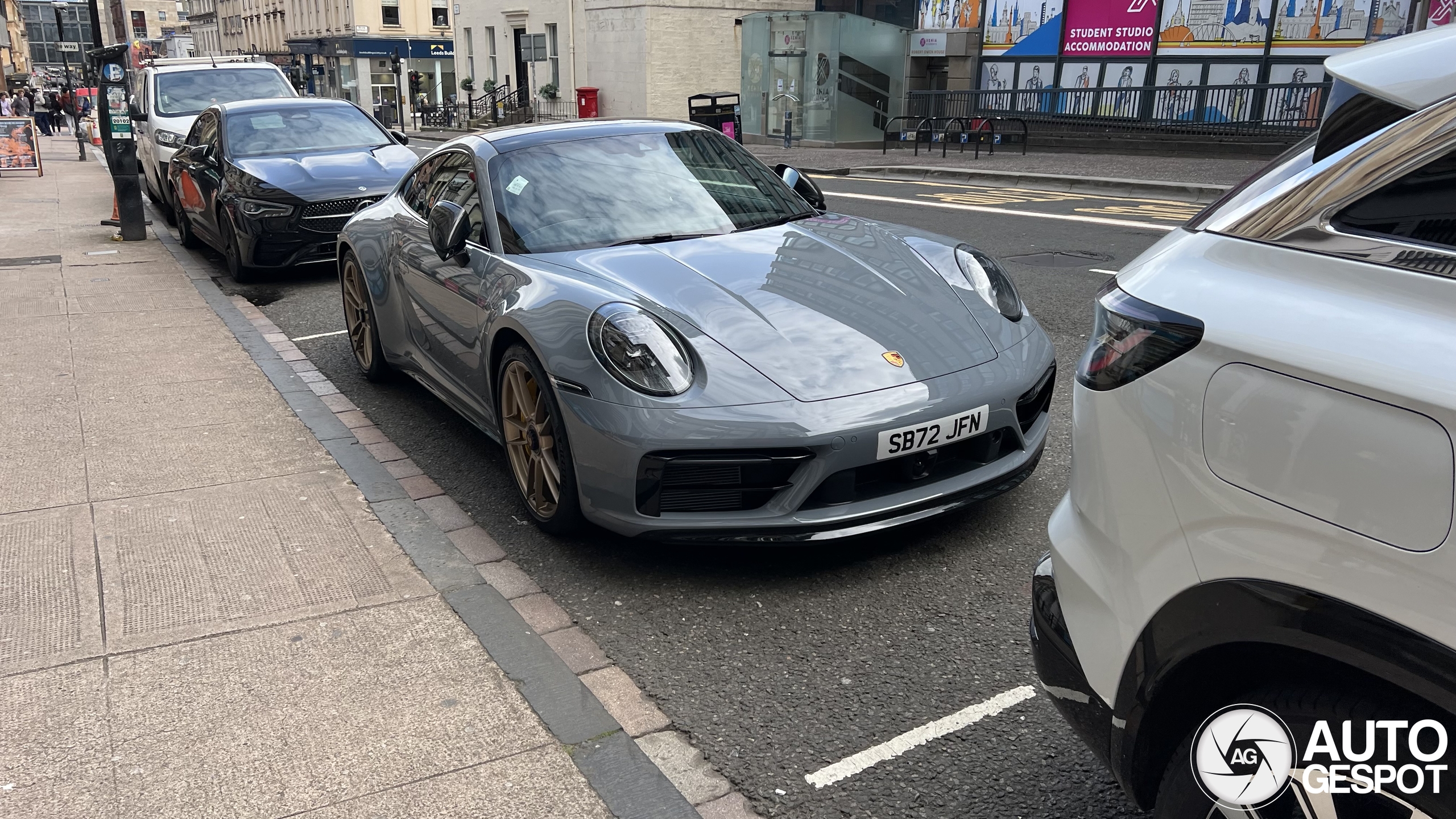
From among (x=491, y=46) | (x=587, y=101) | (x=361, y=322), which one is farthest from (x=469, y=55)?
(x=361, y=322)

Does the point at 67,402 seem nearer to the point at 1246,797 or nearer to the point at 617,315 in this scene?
the point at 617,315

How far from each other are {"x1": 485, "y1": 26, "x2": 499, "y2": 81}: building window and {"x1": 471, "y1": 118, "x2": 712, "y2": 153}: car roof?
4582 cm

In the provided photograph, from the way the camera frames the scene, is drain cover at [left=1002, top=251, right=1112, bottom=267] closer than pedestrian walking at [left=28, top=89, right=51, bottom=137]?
Yes

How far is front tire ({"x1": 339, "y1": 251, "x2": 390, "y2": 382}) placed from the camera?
20.2ft

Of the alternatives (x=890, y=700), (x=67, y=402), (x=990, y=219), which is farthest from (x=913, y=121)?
(x=890, y=700)

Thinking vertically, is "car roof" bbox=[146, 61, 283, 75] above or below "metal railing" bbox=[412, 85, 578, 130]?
above

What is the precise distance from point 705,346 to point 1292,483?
2.32 m

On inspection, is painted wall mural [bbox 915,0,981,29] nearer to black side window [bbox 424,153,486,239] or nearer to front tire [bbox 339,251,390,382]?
front tire [bbox 339,251,390,382]

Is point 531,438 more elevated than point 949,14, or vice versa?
point 949,14

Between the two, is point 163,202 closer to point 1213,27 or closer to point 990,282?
point 990,282

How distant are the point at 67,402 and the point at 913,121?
24604 millimetres

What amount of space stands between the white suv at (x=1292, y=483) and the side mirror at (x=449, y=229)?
3.21 meters

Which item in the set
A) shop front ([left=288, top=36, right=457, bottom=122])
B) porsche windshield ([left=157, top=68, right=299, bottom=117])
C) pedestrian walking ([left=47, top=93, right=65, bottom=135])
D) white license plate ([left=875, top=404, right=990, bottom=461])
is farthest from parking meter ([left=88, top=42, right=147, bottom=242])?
shop front ([left=288, top=36, right=457, bottom=122])

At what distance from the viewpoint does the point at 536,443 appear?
4137mm
